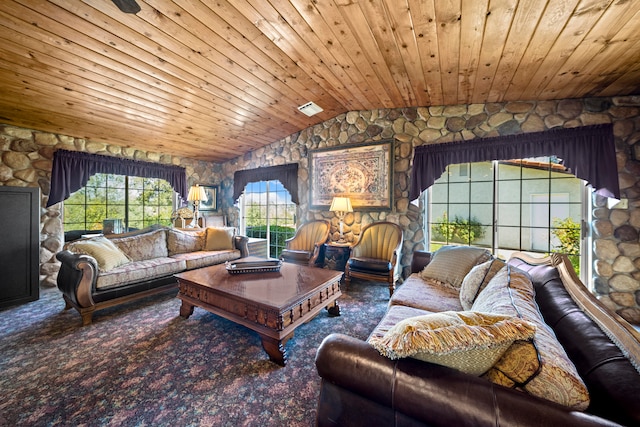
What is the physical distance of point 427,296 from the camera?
2.06 meters

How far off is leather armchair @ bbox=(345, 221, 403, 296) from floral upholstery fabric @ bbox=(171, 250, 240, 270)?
75.3 inches

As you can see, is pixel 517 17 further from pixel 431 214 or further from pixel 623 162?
pixel 431 214

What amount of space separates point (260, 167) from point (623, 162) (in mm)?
5300

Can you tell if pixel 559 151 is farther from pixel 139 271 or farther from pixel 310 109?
pixel 139 271

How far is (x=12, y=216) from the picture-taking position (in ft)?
9.36

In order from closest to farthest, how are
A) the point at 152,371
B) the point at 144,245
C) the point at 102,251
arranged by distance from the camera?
the point at 152,371 → the point at 102,251 → the point at 144,245

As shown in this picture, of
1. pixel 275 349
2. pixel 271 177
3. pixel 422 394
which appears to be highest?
pixel 271 177

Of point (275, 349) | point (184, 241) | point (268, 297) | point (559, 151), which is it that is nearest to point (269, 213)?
point (184, 241)

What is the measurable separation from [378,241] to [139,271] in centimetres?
313

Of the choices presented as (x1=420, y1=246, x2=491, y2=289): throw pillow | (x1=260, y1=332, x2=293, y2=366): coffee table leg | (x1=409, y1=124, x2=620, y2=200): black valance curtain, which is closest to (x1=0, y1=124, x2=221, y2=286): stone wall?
(x1=260, y1=332, x2=293, y2=366): coffee table leg

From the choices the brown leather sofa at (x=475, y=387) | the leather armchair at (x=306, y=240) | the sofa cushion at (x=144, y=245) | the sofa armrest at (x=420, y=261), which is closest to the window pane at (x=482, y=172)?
the sofa armrest at (x=420, y=261)

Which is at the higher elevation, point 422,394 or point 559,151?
point 559,151

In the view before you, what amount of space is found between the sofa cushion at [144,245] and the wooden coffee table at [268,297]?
127 cm

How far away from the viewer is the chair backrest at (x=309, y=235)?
4298mm
